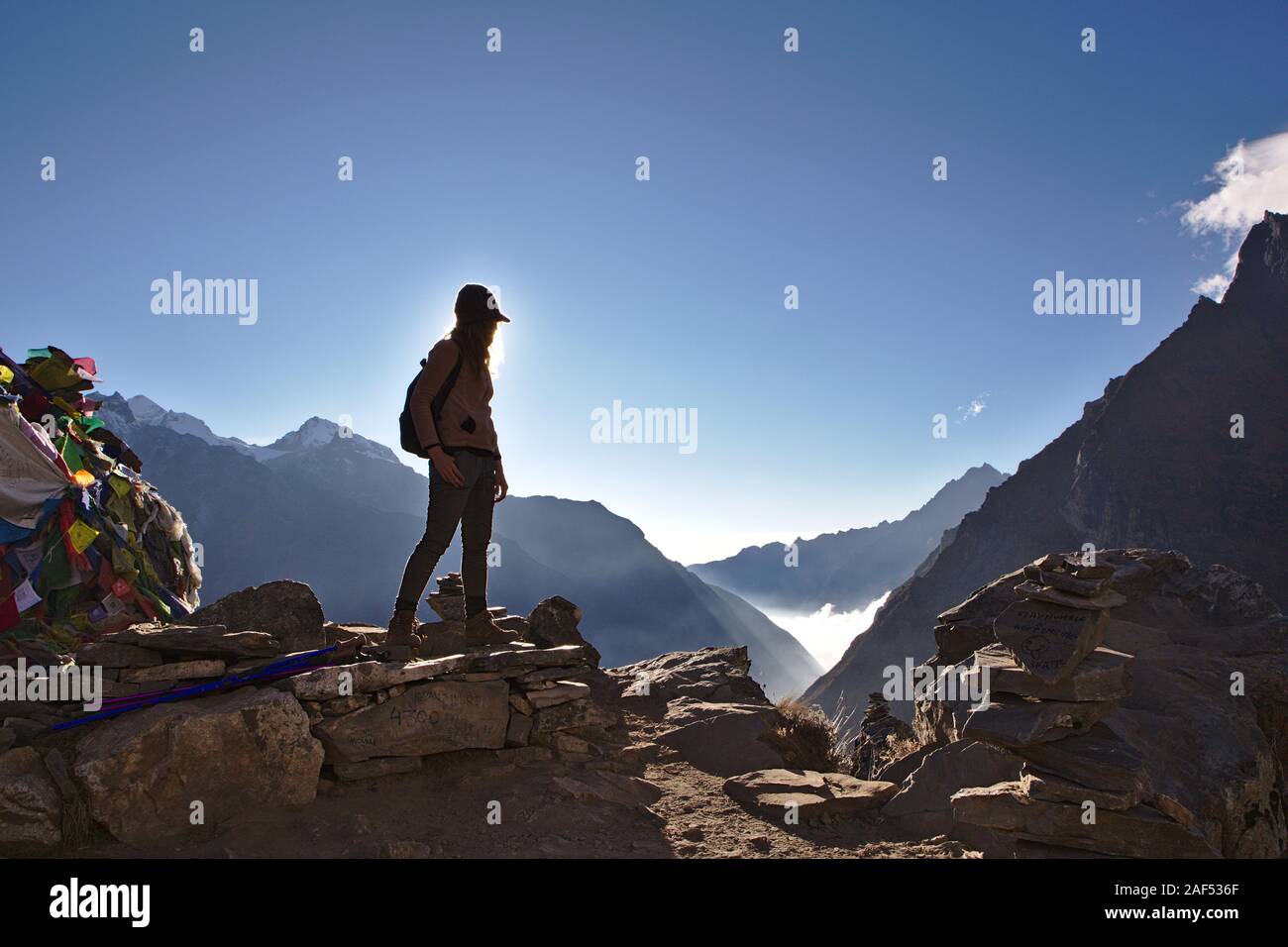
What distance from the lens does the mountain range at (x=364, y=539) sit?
133500 millimetres

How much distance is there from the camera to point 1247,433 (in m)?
95.9

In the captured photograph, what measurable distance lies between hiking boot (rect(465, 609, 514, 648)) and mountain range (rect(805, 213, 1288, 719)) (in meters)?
98.1

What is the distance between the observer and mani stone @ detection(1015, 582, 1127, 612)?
21.2 ft

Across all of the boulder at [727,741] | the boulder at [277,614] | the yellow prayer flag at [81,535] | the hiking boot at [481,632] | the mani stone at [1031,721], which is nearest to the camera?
the mani stone at [1031,721]

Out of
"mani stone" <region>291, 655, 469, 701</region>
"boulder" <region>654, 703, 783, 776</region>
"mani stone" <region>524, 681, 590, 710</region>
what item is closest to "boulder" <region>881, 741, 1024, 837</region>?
"boulder" <region>654, 703, 783, 776</region>

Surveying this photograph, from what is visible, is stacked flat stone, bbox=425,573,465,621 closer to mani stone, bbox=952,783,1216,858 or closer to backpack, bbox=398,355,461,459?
backpack, bbox=398,355,461,459

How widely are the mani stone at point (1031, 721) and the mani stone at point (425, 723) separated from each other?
459 cm

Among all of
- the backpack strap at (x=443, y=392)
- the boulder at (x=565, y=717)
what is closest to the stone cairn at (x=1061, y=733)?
the boulder at (x=565, y=717)

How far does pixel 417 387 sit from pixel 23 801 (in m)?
3.94

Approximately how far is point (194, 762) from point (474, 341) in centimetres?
404

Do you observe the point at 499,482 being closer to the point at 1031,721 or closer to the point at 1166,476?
the point at 1031,721

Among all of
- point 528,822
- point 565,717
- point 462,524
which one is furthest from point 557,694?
point 462,524

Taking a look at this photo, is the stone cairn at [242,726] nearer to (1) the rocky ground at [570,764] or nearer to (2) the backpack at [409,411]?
(1) the rocky ground at [570,764]

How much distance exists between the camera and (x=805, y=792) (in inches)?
267
